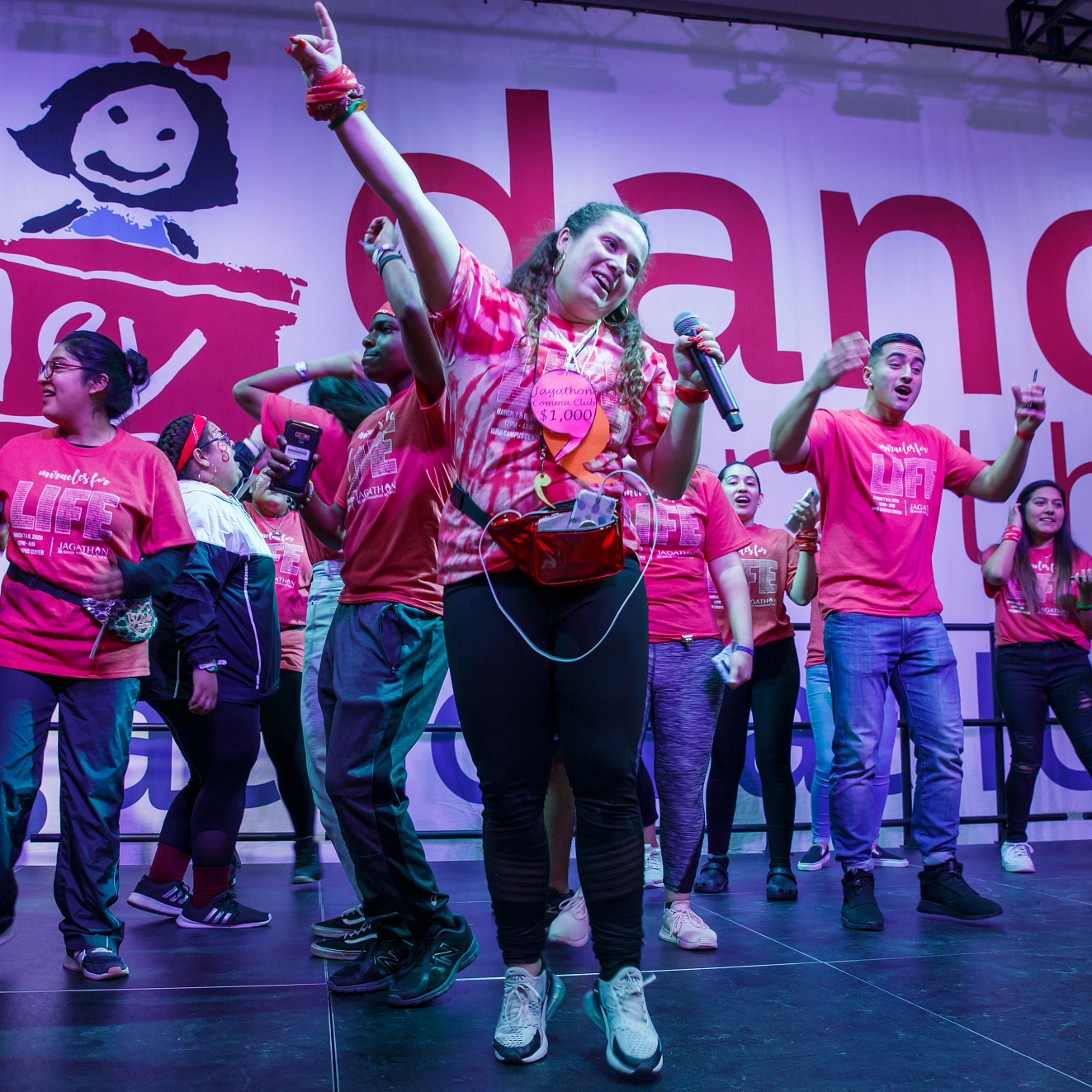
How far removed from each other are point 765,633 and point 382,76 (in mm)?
3640

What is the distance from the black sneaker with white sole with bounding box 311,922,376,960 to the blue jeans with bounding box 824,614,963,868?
1298 millimetres

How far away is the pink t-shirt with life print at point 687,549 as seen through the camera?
259 cm

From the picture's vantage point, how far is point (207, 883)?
2727 mm

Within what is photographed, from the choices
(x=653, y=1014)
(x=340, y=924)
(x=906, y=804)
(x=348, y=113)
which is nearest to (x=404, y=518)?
(x=348, y=113)

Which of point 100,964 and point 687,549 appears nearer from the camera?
point 100,964

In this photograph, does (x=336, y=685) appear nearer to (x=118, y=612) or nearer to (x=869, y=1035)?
(x=118, y=612)

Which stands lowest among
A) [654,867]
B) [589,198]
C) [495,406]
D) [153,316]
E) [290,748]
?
[654,867]

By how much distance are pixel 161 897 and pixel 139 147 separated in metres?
3.74

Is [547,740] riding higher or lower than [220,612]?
lower

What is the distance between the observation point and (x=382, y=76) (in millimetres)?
5109

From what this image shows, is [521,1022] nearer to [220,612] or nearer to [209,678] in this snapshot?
[209,678]

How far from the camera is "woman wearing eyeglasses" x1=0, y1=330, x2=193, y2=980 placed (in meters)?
2.05

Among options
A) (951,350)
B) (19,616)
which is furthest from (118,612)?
(951,350)

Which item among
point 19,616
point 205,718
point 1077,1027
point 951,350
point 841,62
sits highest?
point 841,62
